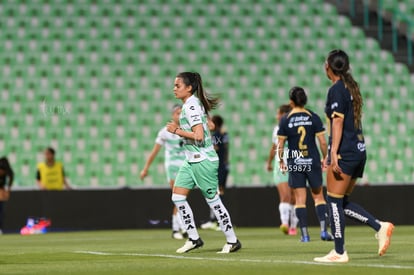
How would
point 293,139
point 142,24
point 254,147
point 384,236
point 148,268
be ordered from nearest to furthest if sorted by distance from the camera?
point 148,268 < point 384,236 < point 293,139 < point 254,147 < point 142,24

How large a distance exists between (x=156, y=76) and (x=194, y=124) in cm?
1377

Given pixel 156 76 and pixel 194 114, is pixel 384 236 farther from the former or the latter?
pixel 156 76

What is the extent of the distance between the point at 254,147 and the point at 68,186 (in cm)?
457

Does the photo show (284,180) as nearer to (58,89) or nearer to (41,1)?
(58,89)

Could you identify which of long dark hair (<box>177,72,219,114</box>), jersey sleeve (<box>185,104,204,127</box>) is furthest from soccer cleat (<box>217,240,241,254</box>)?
long dark hair (<box>177,72,219,114</box>)

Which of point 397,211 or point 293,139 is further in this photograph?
point 397,211

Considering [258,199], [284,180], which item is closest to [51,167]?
[258,199]

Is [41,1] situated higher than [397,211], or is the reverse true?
[41,1]

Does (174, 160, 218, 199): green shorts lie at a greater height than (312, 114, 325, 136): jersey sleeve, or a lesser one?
lesser

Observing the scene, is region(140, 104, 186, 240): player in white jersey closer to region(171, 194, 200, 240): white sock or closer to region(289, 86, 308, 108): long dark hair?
region(289, 86, 308, 108): long dark hair

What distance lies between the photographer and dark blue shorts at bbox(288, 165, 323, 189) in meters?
14.5

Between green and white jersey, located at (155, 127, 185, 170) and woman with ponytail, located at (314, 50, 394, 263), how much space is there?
7620mm

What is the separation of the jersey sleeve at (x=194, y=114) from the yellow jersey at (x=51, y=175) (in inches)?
433

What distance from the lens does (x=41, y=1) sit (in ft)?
86.2
